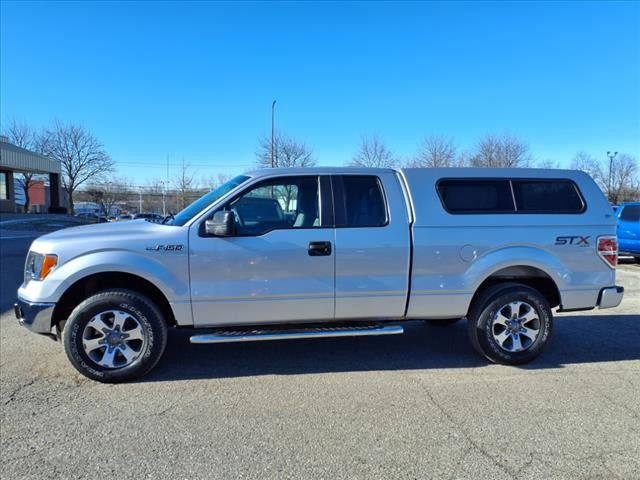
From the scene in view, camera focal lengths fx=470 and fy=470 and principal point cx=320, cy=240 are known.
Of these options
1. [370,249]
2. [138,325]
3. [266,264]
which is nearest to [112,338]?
[138,325]

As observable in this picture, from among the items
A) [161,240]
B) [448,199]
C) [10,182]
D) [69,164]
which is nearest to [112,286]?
[161,240]

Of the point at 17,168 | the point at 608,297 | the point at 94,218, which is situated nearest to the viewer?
the point at 608,297

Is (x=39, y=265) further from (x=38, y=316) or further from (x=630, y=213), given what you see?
(x=630, y=213)

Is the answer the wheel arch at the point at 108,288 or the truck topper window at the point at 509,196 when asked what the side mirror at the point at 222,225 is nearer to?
the wheel arch at the point at 108,288

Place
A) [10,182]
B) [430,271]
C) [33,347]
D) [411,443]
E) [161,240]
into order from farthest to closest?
[10,182] → [33,347] → [430,271] → [161,240] → [411,443]

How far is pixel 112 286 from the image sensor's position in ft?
14.5

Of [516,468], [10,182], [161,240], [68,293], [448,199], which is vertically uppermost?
[10,182]

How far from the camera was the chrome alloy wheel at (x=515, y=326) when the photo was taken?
4699 mm

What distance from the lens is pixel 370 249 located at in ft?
14.5

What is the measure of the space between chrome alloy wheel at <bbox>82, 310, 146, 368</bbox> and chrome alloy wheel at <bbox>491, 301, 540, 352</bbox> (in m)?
3.42

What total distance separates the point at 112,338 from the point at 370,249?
8.10ft

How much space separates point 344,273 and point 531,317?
77.6 inches

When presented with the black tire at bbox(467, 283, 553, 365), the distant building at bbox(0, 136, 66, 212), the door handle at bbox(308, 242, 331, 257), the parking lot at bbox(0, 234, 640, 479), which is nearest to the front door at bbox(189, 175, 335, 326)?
the door handle at bbox(308, 242, 331, 257)

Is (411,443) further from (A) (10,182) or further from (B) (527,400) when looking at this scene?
(A) (10,182)
